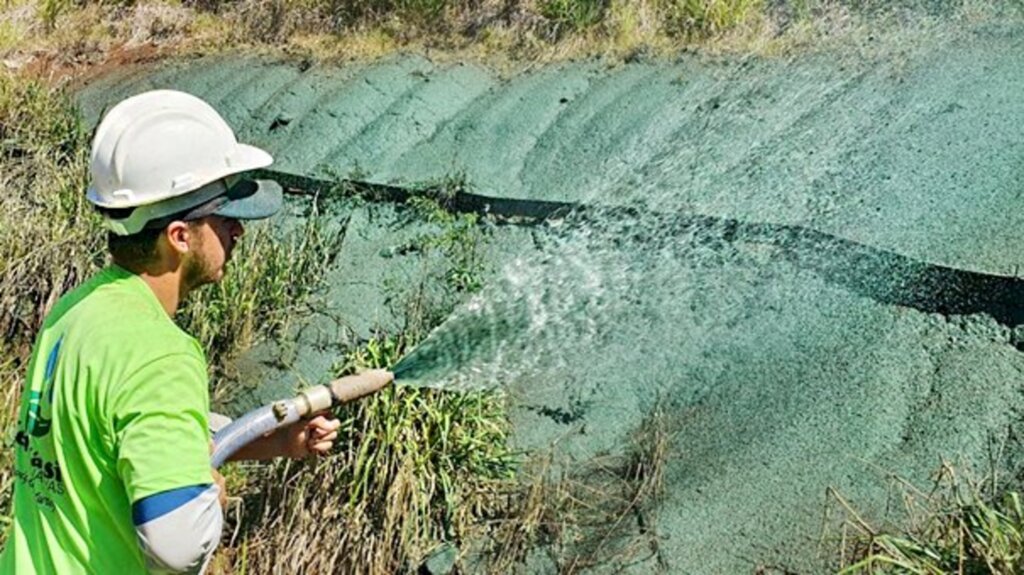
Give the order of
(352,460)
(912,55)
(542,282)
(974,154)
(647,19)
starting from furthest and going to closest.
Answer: (647,19) → (912,55) → (542,282) → (974,154) → (352,460)

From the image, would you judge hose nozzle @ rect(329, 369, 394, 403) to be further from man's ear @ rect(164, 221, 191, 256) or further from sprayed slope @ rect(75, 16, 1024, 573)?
sprayed slope @ rect(75, 16, 1024, 573)

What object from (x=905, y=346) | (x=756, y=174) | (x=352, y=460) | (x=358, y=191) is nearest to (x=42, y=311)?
(x=358, y=191)

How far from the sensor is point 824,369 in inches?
166

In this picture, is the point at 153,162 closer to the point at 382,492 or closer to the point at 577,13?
the point at 382,492

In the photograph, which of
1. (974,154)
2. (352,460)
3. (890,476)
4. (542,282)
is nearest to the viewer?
(890,476)

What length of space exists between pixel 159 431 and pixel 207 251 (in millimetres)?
397

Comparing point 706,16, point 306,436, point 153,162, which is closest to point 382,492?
point 306,436

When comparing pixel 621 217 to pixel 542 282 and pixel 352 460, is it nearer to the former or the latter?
pixel 542 282

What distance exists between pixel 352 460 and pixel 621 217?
1851mm

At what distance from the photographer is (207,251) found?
80.9 inches

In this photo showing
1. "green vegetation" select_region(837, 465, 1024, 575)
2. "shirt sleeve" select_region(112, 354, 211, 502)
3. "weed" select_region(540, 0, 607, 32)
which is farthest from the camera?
"weed" select_region(540, 0, 607, 32)

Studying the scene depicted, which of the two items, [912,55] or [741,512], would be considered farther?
[912,55]

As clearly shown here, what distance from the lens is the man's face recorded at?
2.05m

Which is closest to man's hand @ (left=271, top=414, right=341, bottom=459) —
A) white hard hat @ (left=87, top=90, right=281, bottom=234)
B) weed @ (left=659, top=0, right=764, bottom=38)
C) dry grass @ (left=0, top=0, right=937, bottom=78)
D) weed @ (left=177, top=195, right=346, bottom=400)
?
white hard hat @ (left=87, top=90, right=281, bottom=234)
